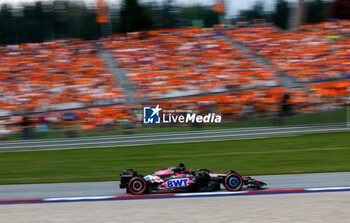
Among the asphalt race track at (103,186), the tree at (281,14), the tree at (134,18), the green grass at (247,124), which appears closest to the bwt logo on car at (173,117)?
the green grass at (247,124)

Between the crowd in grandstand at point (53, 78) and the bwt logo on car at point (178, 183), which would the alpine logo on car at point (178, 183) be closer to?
the bwt logo on car at point (178, 183)

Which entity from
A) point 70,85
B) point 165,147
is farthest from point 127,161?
point 70,85

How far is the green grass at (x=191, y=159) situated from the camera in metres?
9.16

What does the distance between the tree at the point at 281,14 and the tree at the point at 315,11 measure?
1.20 m

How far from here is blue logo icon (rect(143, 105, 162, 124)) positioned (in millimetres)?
12648

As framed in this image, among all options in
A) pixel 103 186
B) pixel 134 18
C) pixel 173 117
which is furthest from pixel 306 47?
pixel 103 186

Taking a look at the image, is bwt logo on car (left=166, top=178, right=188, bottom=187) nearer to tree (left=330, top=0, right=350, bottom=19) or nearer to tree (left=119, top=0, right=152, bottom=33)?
tree (left=119, top=0, right=152, bottom=33)

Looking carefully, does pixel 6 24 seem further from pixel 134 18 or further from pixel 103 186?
pixel 103 186

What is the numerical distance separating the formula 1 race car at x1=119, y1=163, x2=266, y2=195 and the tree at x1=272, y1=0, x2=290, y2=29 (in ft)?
57.3

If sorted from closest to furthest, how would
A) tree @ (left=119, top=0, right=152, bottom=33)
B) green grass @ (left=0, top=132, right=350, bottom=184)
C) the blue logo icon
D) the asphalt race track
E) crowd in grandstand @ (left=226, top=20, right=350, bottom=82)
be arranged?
the asphalt race track
green grass @ (left=0, top=132, right=350, bottom=184)
the blue logo icon
crowd in grandstand @ (left=226, top=20, right=350, bottom=82)
tree @ (left=119, top=0, right=152, bottom=33)

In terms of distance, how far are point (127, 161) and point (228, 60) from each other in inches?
371

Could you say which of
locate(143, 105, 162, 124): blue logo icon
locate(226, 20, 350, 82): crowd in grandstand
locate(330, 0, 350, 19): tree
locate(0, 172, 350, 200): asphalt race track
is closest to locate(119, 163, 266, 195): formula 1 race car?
locate(0, 172, 350, 200): asphalt race track

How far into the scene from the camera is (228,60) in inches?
733

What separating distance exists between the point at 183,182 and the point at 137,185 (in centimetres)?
75
